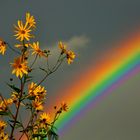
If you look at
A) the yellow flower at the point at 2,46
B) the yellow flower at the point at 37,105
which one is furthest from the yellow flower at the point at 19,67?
the yellow flower at the point at 37,105

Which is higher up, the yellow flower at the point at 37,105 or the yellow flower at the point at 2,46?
the yellow flower at the point at 2,46

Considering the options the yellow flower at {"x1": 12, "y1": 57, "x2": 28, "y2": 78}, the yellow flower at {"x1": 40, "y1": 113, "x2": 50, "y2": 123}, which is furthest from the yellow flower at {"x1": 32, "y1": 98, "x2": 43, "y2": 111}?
the yellow flower at {"x1": 12, "y1": 57, "x2": 28, "y2": 78}

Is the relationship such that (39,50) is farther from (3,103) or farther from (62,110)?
(62,110)

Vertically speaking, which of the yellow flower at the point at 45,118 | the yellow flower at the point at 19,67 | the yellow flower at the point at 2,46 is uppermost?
the yellow flower at the point at 2,46

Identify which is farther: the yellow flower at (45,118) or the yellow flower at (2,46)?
the yellow flower at (45,118)

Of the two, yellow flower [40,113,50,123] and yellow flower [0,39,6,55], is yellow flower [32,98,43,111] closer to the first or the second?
yellow flower [40,113,50,123]

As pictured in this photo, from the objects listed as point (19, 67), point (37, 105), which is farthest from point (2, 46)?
point (37, 105)

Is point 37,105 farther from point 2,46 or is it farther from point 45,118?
point 2,46

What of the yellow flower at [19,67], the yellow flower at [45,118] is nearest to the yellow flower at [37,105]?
the yellow flower at [45,118]

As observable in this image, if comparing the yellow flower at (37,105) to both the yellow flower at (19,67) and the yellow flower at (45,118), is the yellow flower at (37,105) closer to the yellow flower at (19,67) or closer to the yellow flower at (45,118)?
the yellow flower at (45,118)
